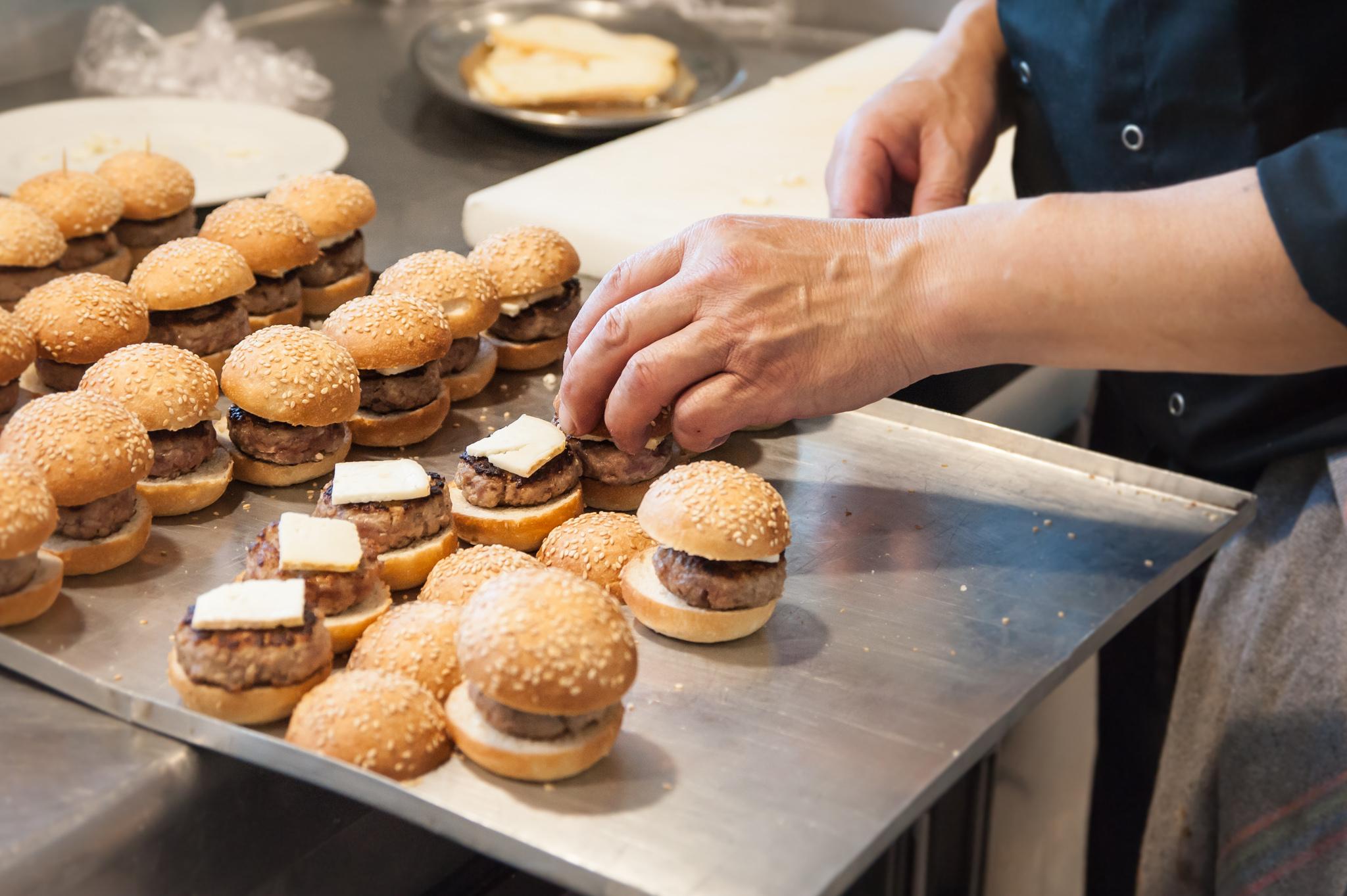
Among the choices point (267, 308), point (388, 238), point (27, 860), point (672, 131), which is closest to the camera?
point (27, 860)

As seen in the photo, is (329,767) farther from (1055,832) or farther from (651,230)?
(1055,832)

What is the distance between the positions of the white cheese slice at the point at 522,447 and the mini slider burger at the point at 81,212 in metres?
1.06

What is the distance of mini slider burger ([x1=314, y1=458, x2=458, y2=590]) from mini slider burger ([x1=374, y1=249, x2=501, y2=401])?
19.7 inches

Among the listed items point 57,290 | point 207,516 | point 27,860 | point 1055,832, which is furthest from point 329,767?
point 1055,832

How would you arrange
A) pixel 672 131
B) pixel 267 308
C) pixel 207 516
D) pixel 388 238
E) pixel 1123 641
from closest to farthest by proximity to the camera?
pixel 207 516, pixel 267 308, pixel 1123 641, pixel 388 238, pixel 672 131

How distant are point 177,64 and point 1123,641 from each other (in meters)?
3.34

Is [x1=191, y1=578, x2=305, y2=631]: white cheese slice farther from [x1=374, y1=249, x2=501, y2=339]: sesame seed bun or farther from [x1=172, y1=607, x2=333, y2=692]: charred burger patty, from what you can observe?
[x1=374, y1=249, x2=501, y2=339]: sesame seed bun

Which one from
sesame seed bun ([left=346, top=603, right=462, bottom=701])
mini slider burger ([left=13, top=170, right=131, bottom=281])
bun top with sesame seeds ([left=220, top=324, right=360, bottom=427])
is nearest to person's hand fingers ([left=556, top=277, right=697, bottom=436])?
bun top with sesame seeds ([left=220, top=324, right=360, bottom=427])

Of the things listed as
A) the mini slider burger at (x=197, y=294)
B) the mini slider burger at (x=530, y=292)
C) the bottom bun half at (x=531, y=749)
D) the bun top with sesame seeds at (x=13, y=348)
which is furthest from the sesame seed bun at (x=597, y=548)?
the bun top with sesame seeds at (x=13, y=348)

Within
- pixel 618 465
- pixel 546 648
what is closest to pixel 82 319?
pixel 618 465

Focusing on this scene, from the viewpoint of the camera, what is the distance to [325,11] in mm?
5086

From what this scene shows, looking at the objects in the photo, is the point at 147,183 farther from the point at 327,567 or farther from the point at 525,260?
the point at 327,567

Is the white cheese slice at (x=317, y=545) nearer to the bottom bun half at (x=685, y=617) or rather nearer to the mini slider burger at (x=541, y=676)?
the mini slider burger at (x=541, y=676)

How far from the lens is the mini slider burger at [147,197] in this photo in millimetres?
2844
